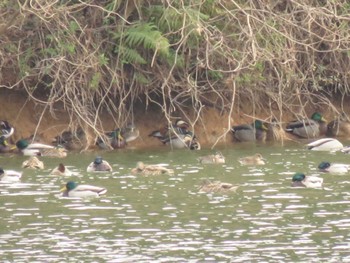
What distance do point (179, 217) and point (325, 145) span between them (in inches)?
285

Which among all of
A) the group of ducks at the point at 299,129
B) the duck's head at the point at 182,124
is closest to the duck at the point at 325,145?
the group of ducks at the point at 299,129

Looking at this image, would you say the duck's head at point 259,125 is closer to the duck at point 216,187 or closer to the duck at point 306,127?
the duck at point 306,127

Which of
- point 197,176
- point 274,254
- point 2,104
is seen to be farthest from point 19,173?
point 274,254

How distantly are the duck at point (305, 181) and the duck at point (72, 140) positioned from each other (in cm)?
543

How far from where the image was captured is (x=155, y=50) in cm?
2236

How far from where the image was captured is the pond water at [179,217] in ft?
48.5

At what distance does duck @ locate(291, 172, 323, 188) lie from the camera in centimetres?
1914

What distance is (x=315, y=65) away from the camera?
25234mm

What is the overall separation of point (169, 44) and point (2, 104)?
341cm

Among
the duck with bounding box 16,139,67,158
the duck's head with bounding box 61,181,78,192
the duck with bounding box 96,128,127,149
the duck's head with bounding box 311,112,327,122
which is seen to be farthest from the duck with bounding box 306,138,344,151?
the duck's head with bounding box 61,181,78,192

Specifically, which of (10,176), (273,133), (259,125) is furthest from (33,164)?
(273,133)

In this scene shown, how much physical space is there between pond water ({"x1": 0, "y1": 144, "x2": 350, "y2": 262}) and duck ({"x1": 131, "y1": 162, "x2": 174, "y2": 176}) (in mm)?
168

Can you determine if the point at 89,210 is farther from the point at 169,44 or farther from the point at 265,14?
the point at 265,14

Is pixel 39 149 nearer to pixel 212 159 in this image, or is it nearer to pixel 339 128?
pixel 212 159
